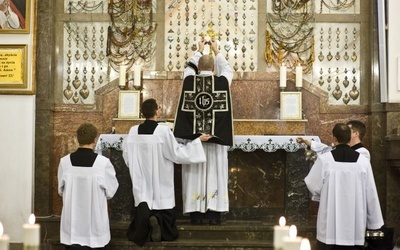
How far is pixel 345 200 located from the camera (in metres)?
6.36

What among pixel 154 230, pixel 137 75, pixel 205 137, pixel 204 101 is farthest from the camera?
pixel 137 75

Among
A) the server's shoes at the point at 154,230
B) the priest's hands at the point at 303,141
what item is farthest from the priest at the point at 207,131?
the priest's hands at the point at 303,141

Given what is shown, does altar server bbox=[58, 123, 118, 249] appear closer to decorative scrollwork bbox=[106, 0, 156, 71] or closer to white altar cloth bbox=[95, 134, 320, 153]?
white altar cloth bbox=[95, 134, 320, 153]

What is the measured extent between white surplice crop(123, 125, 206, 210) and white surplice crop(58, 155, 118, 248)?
84 cm

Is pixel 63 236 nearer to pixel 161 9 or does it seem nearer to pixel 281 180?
pixel 281 180

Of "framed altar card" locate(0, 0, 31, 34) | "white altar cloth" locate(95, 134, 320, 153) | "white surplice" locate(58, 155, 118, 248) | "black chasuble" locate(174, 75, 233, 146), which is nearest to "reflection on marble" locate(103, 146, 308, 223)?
"white altar cloth" locate(95, 134, 320, 153)

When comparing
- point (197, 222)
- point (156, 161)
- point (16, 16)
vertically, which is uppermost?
point (16, 16)

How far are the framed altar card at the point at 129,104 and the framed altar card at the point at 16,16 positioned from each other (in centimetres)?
169

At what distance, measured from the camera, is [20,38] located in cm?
898

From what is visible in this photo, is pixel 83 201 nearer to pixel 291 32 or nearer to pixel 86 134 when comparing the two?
pixel 86 134

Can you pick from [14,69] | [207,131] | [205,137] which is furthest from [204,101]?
[14,69]

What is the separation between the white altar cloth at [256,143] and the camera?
796cm

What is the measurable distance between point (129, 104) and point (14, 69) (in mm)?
1750

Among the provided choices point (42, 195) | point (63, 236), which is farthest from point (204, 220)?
point (42, 195)
